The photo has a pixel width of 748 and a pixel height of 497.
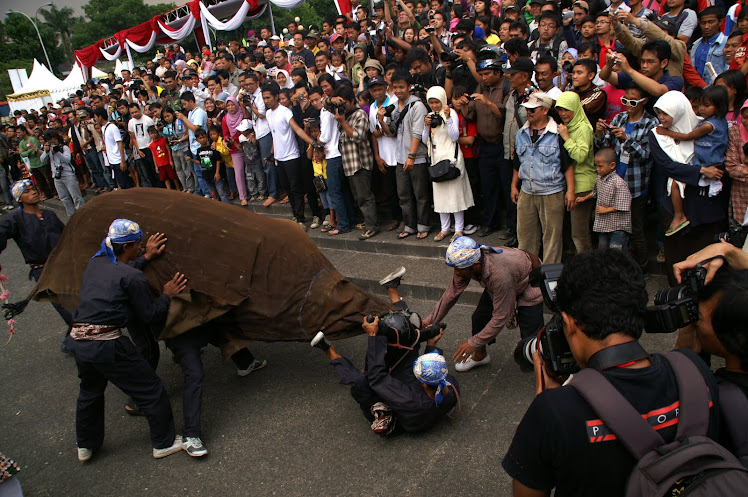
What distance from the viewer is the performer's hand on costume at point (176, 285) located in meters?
4.01

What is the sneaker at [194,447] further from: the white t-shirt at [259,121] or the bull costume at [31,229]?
the white t-shirt at [259,121]

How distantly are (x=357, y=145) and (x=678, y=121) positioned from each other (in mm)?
3750

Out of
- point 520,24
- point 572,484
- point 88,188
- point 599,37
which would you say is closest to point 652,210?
point 599,37

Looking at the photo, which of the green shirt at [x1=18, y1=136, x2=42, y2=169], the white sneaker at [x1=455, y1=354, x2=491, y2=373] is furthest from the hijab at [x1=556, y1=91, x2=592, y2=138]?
the green shirt at [x1=18, y1=136, x2=42, y2=169]

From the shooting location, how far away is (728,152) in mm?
4230

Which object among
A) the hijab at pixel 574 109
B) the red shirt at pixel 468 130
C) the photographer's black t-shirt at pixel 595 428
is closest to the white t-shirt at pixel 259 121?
the red shirt at pixel 468 130

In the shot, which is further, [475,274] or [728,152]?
[728,152]

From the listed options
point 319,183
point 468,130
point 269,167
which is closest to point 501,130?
point 468,130

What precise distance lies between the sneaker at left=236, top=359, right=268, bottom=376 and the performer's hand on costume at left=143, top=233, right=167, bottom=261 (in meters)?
1.43

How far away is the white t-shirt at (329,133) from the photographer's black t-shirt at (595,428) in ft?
19.5

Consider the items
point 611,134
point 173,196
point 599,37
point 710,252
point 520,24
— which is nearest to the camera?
point 710,252

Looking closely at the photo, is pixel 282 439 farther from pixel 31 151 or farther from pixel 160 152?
pixel 31 151

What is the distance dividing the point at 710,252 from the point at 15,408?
575 centimetres

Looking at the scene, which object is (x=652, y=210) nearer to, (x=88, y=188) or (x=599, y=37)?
(x=599, y=37)
